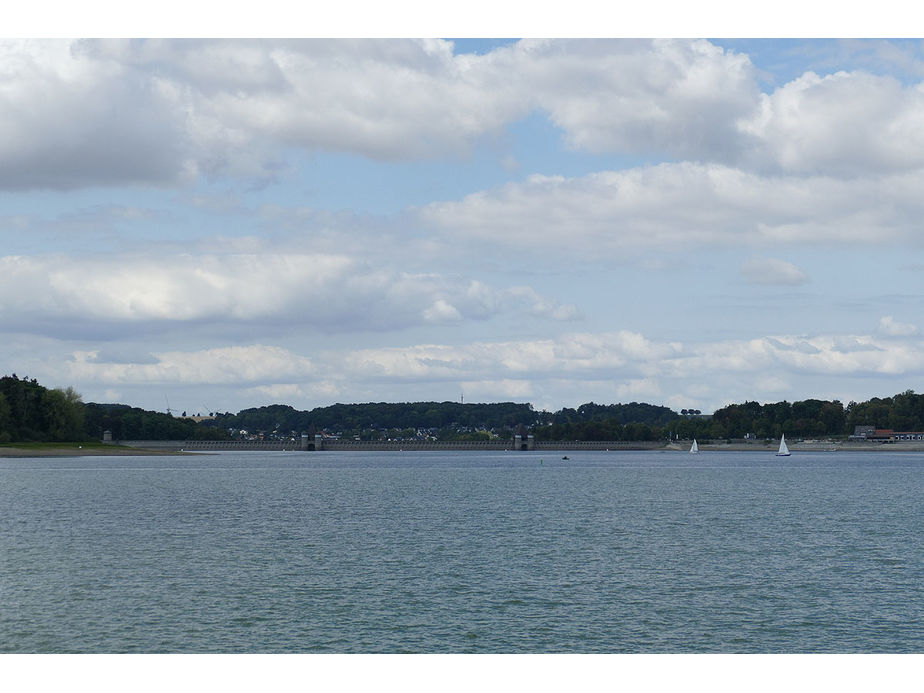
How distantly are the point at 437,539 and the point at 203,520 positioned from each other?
28.4m

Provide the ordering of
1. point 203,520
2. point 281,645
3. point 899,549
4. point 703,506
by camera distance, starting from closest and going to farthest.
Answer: point 281,645 → point 899,549 → point 203,520 → point 703,506

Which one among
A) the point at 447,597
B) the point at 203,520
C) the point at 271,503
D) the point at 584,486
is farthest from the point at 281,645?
the point at 584,486

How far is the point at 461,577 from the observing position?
201ft

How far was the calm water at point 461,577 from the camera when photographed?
45.3 m

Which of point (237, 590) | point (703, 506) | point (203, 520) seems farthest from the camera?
point (703, 506)

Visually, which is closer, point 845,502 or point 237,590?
point 237,590

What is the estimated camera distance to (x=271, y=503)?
405ft

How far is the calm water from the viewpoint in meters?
45.3

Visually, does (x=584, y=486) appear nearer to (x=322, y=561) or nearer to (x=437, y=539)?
(x=437, y=539)

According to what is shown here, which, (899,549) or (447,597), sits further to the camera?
(899,549)

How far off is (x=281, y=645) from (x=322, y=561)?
2498 cm

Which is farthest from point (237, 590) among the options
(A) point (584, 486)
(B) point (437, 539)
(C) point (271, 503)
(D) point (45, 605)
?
(A) point (584, 486)

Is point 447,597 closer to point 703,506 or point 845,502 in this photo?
point 703,506

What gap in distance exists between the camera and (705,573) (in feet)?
206
